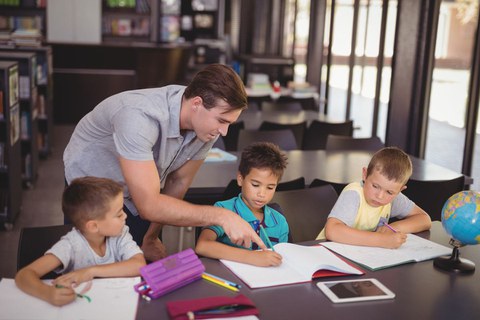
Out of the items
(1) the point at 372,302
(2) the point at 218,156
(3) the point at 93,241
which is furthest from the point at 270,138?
(1) the point at 372,302

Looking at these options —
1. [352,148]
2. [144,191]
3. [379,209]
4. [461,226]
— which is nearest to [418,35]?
[352,148]

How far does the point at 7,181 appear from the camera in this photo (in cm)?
503

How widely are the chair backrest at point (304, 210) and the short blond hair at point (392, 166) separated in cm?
43

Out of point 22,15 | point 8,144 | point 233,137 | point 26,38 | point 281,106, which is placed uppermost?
point 22,15

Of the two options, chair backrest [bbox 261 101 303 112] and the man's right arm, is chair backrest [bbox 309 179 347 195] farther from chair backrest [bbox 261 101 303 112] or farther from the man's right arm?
chair backrest [bbox 261 101 303 112]

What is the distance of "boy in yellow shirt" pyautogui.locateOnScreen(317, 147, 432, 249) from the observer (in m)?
2.33

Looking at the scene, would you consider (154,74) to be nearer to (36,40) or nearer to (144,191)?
(36,40)

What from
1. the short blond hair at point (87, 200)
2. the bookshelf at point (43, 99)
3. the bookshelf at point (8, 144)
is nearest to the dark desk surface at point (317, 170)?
the short blond hair at point (87, 200)

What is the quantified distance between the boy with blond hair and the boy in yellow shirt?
0.82m

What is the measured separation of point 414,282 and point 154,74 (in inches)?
348

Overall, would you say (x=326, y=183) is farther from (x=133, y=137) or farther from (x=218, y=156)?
(x=133, y=137)

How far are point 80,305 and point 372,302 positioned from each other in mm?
841

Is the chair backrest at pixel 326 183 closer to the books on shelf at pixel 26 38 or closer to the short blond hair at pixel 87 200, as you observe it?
the short blond hair at pixel 87 200

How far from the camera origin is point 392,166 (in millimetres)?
2445
